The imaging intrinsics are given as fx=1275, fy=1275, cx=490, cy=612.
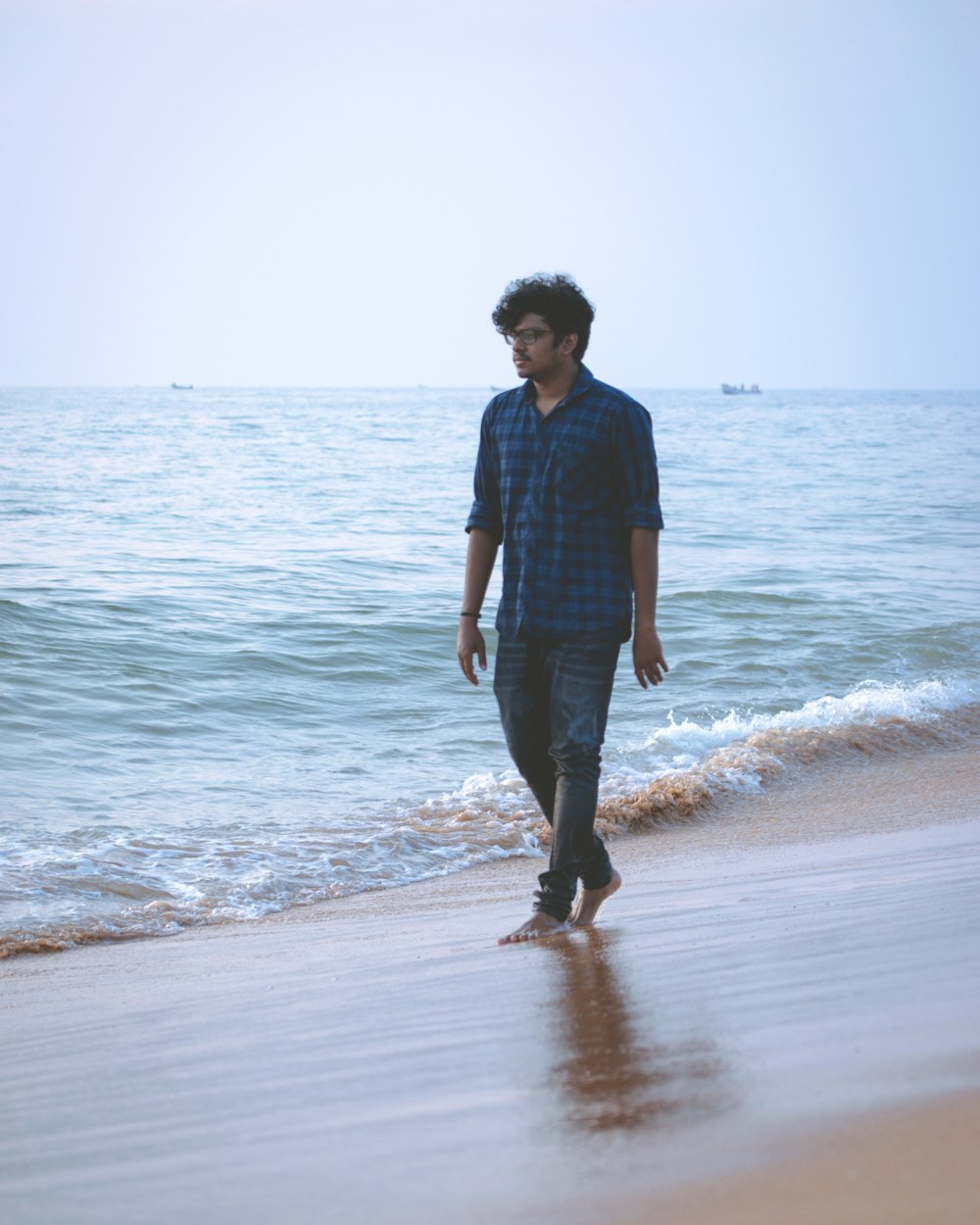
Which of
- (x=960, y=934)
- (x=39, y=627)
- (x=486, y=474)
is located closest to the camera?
(x=960, y=934)

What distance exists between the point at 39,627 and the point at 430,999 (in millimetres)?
7827

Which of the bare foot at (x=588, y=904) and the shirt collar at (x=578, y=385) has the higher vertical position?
the shirt collar at (x=578, y=385)

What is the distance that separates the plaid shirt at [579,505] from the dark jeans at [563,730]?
63 millimetres

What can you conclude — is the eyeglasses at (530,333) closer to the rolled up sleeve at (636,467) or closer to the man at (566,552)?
the man at (566,552)

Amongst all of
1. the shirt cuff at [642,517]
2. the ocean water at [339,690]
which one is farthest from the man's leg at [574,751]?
the ocean water at [339,690]

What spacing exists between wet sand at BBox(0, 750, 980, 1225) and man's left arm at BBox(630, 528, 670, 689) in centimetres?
69

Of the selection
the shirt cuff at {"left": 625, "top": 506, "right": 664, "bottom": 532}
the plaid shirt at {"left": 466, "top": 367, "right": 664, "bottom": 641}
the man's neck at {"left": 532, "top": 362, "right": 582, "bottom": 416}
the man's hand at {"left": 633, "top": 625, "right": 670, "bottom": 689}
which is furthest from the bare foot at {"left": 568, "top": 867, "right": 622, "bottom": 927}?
the man's neck at {"left": 532, "top": 362, "right": 582, "bottom": 416}

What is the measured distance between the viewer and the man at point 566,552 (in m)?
3.39

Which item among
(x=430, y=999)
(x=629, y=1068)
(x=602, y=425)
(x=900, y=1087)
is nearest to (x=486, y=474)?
(x=602, y=425)

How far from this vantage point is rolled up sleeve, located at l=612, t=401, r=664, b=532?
3.37 m

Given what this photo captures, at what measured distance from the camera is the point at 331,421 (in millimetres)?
59812

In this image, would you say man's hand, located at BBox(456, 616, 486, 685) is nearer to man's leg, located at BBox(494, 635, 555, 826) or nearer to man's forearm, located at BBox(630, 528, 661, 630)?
man's leg, located at BBox(494, 635, 555, 826)

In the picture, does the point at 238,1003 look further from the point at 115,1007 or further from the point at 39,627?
the point at 39,627

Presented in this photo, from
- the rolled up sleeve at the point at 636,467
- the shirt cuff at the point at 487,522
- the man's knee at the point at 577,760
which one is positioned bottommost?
the man's knee at the point at 577,760
